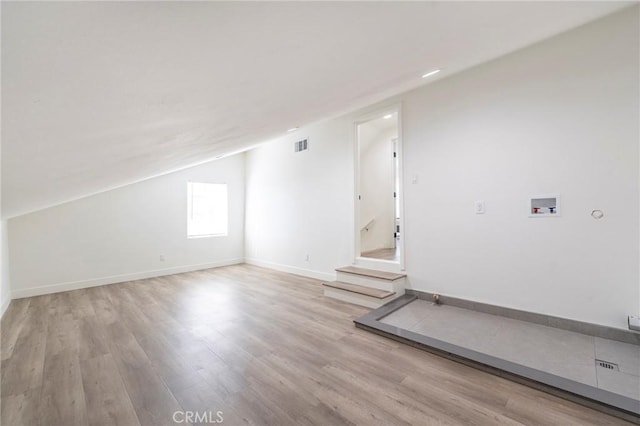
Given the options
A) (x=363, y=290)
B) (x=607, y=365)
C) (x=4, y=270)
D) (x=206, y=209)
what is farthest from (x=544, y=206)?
(x=4, y=270)

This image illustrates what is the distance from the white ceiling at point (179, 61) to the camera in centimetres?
55

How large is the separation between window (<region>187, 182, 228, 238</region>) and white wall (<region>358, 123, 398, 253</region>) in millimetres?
3512

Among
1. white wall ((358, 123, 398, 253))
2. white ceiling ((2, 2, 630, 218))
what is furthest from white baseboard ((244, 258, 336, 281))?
white ceiling ((2, 2, 630, 218))

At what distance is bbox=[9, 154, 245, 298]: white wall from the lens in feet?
13.9

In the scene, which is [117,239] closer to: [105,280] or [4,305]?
[105,280]

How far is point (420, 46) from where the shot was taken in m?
1.63

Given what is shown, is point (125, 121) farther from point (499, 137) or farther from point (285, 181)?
point (285, 181)

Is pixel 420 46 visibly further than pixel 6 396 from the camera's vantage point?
No

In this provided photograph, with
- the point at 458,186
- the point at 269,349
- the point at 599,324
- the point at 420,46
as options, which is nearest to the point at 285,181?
the point at 458,186

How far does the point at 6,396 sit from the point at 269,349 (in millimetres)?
1827

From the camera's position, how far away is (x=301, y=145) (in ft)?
17.7

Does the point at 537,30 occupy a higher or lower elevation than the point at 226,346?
higher

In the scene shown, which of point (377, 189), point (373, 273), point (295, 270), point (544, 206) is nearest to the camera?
point (544, 206)

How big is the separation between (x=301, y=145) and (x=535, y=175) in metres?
3.84
